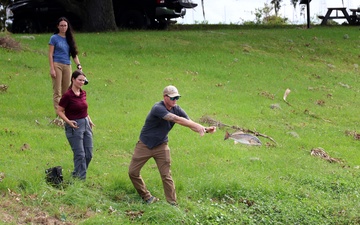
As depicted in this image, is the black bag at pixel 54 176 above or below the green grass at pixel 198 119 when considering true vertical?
above

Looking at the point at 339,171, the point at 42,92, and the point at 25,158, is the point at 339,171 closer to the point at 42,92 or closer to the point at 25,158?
the point at 25,158

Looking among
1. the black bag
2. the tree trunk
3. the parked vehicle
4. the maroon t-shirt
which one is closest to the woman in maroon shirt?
the maroon t-shirt

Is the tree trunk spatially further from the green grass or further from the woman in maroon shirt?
the woman in maroon shirt

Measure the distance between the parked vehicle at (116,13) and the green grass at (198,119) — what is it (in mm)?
1385

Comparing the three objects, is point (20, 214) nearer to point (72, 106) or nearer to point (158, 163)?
point (72, 106)

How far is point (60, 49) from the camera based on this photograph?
12906mm

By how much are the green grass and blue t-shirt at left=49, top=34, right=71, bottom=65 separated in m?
1.24

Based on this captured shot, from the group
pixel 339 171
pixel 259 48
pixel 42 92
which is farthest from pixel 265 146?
pixel 259 48

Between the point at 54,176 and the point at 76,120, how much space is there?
792mm

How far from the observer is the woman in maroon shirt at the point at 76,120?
942cm

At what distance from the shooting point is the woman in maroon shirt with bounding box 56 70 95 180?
30.9 feet

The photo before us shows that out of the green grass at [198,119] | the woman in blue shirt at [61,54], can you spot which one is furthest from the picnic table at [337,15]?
the woman in blue shirt at [61,54]

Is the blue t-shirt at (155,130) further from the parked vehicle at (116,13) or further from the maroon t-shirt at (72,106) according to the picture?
the parked vehicle at (116,13)

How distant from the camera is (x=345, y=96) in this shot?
19.0 meters
